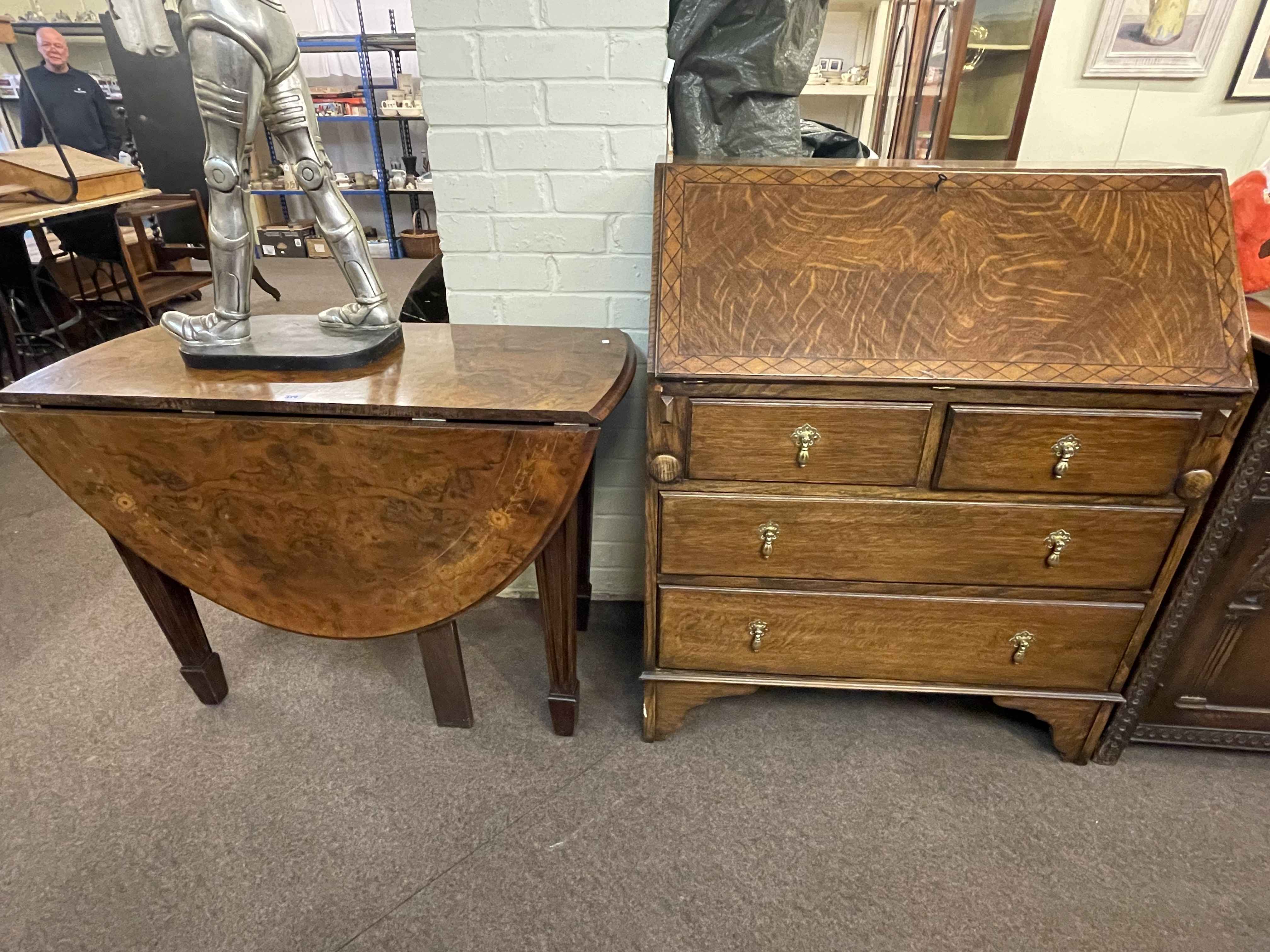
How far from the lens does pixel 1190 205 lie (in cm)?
109

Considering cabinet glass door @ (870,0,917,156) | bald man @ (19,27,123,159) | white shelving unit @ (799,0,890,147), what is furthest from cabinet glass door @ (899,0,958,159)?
bald man @ (19,27,123,159)

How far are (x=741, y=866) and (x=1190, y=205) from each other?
1332 millimetres

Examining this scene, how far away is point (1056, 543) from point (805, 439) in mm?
482

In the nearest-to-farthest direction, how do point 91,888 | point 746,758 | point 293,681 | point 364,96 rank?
point 91,888, point 746,758, point 293,681, point 364,96

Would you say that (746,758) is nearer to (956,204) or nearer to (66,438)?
(956,204)

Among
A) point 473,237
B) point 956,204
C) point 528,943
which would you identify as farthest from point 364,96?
point 528,943

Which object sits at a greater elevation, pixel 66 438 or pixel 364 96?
pixel 364 96

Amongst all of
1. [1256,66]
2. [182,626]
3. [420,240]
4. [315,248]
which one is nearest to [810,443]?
[182,626]

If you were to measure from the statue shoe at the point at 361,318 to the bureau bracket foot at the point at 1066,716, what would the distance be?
139 centimetres

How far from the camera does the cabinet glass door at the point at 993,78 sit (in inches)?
126

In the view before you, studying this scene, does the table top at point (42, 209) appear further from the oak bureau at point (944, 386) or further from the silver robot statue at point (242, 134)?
the oak bureau at point (944, 386)

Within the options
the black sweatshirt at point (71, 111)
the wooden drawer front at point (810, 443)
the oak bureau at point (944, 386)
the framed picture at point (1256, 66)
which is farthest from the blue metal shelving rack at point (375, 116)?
the wooden drawer front at point (810, 443)

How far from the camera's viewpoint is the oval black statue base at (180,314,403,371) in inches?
46.5

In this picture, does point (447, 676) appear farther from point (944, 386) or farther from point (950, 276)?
point (950, 276)
